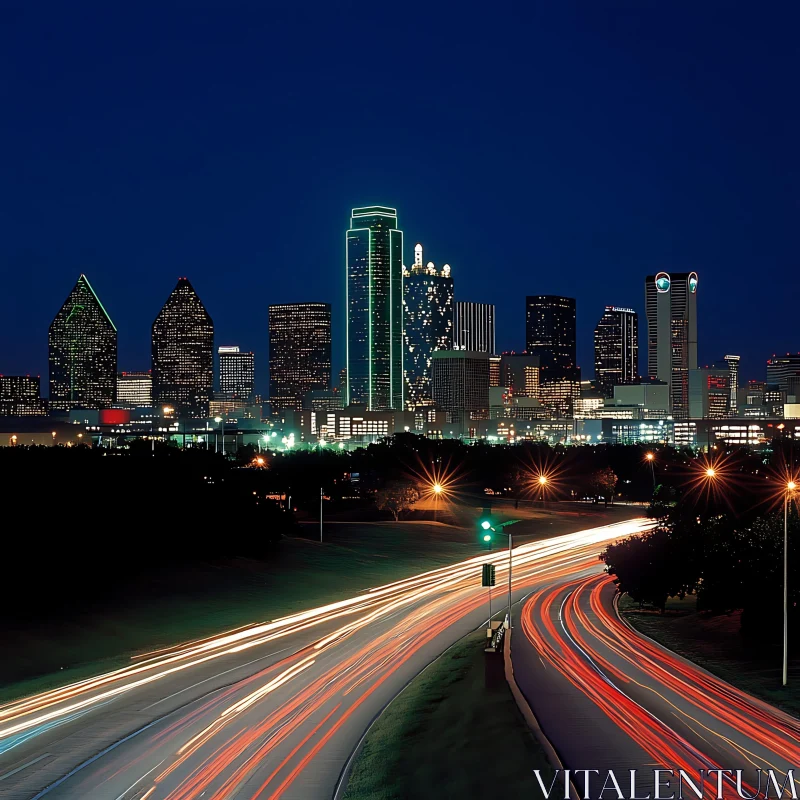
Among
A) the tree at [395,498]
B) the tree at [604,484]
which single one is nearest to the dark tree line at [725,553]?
the tree at [395,498]

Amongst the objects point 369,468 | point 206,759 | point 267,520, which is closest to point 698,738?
point 206,759

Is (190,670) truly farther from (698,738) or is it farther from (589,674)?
(698,738)

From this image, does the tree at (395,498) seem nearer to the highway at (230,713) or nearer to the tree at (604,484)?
the tree at (604,484)

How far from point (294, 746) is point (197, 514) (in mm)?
37851

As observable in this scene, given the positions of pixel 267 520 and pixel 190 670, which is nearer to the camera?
pixel 190 670

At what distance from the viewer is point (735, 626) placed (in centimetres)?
4062

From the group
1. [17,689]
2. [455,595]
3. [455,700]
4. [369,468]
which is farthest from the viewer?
[369,468]

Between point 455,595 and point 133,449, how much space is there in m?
75.2

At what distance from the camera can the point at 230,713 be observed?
25.9 m

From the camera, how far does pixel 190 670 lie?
32.2 meters

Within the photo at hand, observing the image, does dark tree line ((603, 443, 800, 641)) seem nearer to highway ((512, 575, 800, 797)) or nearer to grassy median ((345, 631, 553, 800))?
highway ((512, 575, 800, 797))

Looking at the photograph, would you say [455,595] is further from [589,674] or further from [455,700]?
[455,700]

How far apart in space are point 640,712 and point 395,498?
70010mm

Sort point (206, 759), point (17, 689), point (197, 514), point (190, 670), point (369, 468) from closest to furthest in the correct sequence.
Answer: point (206, 759) < point (17, 689) < point (190, 670) < point (197, 514) < point (369, 468)
